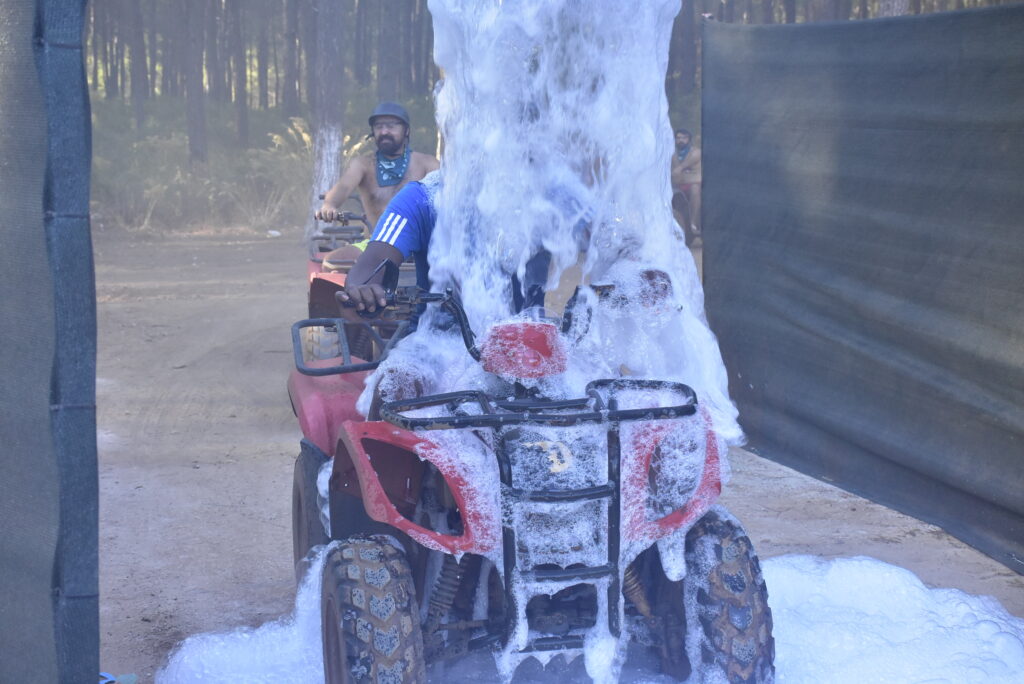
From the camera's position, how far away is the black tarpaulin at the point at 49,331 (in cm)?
235

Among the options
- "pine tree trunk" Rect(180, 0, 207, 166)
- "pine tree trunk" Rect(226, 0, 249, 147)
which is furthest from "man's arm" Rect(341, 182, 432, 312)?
"pine tree trunk" Rect(226, 0, 249, 147)

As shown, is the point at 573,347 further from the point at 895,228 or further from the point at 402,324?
the point at 895,228

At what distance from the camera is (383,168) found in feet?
24.5

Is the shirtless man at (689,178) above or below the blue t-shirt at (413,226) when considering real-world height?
above

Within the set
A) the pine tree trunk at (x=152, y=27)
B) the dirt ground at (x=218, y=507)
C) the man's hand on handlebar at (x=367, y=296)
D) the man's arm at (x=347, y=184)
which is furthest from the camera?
the pine tree trunk at (x=152, y=27)

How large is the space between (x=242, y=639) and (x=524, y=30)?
7.62 feet

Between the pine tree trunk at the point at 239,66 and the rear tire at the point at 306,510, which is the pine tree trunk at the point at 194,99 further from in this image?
the rear tire at the point at 306,510

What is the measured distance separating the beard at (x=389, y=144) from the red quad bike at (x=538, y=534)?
414 centimetres

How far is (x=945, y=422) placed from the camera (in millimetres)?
5199

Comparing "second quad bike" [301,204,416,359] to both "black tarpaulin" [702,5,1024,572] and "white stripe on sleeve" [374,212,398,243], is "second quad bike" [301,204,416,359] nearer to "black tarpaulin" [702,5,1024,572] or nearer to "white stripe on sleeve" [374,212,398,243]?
"black tarpaulin" [702,5,1024,572]

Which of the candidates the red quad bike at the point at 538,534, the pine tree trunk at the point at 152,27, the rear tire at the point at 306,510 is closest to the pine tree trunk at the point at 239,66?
the pine tree trunk at the point at 152,27

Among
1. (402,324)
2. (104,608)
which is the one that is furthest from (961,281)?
(104,608)

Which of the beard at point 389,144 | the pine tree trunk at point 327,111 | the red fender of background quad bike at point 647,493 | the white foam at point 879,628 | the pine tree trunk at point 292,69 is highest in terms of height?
the pine tree trunk at point 292,69

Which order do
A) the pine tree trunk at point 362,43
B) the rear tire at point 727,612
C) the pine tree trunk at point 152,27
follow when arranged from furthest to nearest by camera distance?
the pine tree trunk at point 362,43, the pine tree trunk at point 152,27, the rear tire at point 727,612
